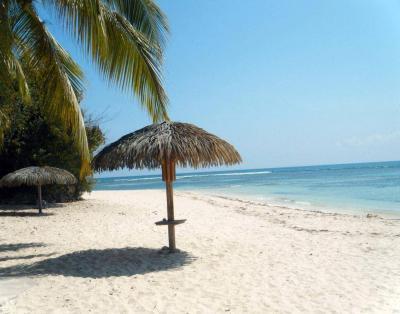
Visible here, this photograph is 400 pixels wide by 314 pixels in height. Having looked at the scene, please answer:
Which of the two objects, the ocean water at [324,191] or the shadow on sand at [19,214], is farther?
the ocean water at [324,191]

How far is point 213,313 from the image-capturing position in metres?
3.96

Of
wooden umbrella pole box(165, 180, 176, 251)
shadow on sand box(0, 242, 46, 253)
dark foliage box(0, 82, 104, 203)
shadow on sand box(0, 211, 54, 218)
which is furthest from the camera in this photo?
dark foliage box(0, 82, 104, 203)

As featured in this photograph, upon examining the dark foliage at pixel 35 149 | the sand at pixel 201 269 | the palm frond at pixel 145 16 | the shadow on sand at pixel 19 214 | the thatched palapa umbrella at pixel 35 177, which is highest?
the palm frond at pixel 145 16

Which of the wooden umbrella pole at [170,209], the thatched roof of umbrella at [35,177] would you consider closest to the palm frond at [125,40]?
the wooden umbrella pole at [170,209]

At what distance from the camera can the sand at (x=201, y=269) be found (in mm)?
4242

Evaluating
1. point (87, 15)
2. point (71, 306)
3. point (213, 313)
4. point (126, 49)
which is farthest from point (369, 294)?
point (87, 15)

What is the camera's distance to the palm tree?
5.38 meters

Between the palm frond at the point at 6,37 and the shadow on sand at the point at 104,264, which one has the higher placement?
the palm frond at the point at 6,37

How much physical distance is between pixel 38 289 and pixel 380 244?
5.76 m

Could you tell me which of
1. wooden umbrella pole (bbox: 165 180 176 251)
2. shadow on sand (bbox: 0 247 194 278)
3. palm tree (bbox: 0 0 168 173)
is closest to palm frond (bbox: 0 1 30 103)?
palm tree (bbox: 0 0 168 173)

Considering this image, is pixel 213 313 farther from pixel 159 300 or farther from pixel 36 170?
pixel 36 170

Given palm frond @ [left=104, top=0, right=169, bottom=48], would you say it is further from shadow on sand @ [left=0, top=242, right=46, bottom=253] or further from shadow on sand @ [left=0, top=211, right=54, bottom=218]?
shadow on sand @ [left=0, top=211, right=54, bottom=218]

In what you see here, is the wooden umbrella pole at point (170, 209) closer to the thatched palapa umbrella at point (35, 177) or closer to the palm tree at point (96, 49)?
the palm tree at point (96, 49)

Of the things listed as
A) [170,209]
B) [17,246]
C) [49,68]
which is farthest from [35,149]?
[170,209]
